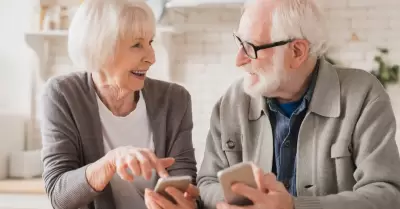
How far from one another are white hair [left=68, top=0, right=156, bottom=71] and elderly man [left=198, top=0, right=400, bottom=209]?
32 cm

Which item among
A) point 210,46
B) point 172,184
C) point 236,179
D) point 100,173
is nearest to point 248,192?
point 236,179

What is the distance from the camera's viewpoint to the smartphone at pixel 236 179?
1.25 meters

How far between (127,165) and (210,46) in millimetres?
1610

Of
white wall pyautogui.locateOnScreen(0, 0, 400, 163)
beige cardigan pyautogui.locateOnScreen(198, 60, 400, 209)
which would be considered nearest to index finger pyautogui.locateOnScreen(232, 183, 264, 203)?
beige cardigan pyautogui.locateOnScreen(198, 60, 400, 209)

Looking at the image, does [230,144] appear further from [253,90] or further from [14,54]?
[14,54]

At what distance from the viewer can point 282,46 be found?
1.59m

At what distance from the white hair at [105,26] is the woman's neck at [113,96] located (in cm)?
6

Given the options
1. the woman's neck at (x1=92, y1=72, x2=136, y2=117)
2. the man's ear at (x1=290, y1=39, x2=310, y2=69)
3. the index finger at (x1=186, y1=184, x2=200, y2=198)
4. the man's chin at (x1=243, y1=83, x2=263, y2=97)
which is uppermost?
the man's ear at (x1=290, y1=39, x2=310, y2=69)

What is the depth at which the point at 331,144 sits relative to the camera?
155 cm

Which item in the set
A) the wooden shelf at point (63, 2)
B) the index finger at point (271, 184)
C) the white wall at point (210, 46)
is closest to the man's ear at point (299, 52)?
the index finger at point (271, 184)

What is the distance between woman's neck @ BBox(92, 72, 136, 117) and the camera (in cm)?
179

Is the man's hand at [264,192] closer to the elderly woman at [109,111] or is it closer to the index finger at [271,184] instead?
the index finger at [271,184]

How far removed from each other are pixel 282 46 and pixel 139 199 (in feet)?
2.09

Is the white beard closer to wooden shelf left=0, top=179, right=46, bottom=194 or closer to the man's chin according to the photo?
the man's chin
